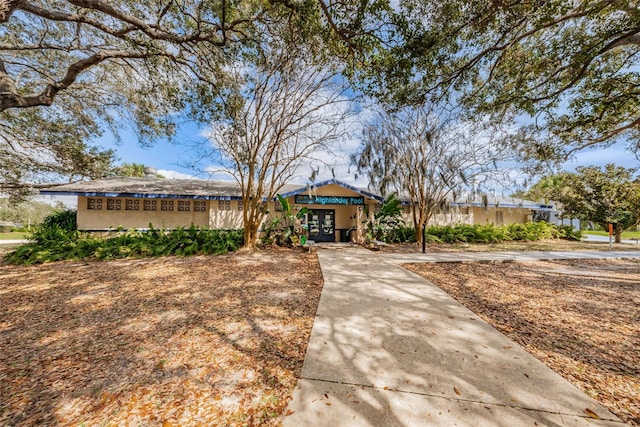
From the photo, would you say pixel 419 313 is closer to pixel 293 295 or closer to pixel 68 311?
pixel 293 295

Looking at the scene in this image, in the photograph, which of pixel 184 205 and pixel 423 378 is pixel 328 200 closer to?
pixel 184 205

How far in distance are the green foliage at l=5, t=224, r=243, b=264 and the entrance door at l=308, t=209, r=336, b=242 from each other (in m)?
5.78

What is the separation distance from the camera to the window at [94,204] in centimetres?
1362

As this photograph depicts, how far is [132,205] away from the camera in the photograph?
14.2 meters

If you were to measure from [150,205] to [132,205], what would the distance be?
3.06ft

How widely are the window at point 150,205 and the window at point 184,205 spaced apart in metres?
1.28

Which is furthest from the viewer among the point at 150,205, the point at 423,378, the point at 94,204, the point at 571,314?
the point at 150,205

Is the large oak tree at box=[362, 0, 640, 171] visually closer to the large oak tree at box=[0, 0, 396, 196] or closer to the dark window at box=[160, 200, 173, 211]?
the large oak tree at box=[0, 0, 396, 196]

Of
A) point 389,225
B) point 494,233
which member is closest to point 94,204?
point 389,225

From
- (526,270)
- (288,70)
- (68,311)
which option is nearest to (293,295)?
(68,311)

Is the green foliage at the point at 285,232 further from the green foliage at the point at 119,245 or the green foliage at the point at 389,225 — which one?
the green foliage at the point at 389,225

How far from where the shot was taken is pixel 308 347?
3.24m

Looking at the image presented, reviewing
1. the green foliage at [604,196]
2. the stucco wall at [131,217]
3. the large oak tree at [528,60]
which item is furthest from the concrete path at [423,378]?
the green foliage at [604,196]

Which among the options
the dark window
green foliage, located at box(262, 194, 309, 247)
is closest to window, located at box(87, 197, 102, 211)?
the dark window
